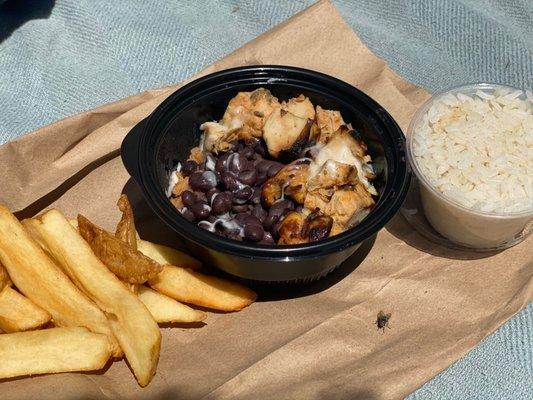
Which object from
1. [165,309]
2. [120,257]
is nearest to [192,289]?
[165,309]

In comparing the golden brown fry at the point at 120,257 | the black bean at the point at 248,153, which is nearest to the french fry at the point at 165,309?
the golden brown fry at the point at 120,257

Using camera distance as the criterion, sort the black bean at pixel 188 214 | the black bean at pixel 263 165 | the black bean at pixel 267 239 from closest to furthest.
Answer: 1. the black bean at pixel 267 239
2. the black bean at pixel 188 214
3. the black bean at pixel 263 165

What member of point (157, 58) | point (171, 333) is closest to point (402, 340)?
point (171, 333)

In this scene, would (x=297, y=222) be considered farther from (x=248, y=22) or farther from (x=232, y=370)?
(x=248, y=22)

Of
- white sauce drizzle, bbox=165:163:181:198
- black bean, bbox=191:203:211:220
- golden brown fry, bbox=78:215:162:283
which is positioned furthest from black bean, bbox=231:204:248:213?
golden brown fry, bbox=78:215:162:283

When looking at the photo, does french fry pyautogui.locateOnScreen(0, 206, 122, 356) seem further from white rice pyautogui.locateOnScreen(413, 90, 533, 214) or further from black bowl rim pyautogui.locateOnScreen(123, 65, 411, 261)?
white rice pyautogui.locateOnScreen(413, 90, 533, 214)

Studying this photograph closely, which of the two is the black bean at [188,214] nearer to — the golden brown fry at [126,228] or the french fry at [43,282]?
the golden brown fry at [126,228]
